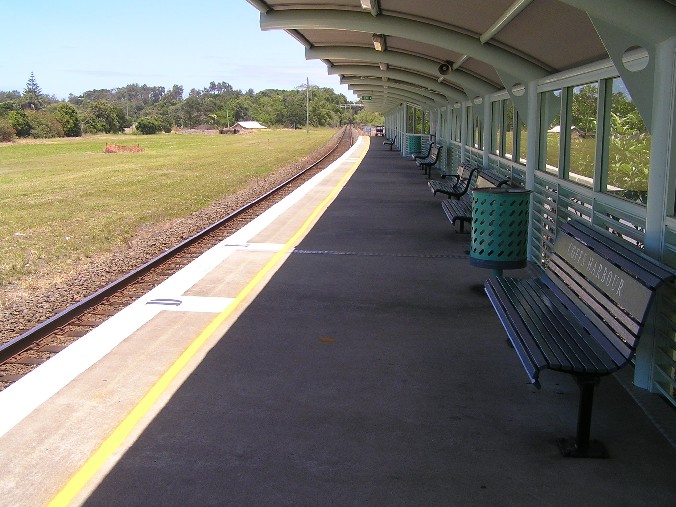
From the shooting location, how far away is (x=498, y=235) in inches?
285

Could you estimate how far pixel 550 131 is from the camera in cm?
888

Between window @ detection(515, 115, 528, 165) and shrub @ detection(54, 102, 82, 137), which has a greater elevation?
shrub @ detection(54, 102, 82, 137)

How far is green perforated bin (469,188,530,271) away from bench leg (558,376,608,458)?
3.12m

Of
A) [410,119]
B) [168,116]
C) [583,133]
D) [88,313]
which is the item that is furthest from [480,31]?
[168,116]

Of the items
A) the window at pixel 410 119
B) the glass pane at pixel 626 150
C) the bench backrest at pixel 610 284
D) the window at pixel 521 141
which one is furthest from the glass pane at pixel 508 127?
the window at pixel 410 119

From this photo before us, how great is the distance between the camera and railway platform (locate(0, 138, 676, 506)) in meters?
3.91

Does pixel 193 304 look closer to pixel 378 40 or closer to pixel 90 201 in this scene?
pixel 378 40

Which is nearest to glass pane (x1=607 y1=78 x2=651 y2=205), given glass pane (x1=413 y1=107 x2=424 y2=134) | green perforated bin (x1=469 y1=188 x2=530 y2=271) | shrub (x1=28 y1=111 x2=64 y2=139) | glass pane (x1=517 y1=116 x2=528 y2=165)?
green perforated bin (x1=469 y1=188 x2=530 y2=271)

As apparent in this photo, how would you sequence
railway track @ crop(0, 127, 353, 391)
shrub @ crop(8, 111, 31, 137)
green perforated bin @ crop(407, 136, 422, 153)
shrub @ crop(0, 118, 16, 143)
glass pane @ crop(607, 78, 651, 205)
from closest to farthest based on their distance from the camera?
glass pane @ crop(607, 78, 651, 205)
railway track @ crop(0, 127, 353, 391)
green perforated bin @ crop(407, 136, 422, 153)
shrub @ crop(0, 118, 16, 143)
shrub @ crop(8, 111, 31, 137)

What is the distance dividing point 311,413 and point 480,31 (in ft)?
17.6

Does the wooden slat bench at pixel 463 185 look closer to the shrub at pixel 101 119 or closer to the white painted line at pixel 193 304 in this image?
the white painted line at pixel 193 304

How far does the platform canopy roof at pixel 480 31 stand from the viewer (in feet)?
15.6

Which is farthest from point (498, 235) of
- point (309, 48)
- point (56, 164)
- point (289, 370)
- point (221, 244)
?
point (56, 164)

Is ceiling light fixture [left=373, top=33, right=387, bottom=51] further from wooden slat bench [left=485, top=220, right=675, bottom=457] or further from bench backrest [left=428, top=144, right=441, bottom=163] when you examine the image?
bench backrest [left=428, top=144, right=441, bottom=163]
